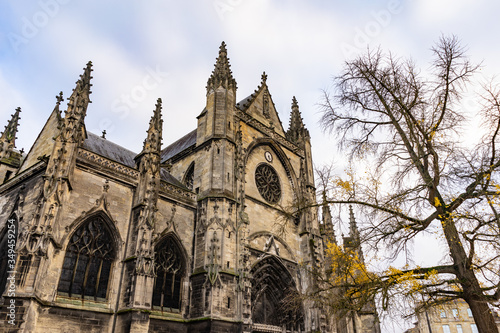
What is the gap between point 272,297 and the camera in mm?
16797

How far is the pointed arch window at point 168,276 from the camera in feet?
43.5

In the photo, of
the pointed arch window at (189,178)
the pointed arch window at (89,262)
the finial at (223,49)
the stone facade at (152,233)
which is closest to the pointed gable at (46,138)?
the stone facade at (152,233)

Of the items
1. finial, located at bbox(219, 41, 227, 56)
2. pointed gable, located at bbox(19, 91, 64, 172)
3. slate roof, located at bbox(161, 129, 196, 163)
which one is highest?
finial, located at bbox(219, 41, 227, 56)

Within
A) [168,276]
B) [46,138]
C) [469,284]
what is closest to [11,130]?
[46,138]

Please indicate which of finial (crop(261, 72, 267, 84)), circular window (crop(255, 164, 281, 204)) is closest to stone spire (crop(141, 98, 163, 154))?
circular window (crop(255, 164, 281, 204))

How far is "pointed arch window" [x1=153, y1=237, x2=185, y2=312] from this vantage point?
43.5 ft

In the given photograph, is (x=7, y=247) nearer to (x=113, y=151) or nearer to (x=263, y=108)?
(x=113, y=151)

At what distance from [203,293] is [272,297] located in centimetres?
467

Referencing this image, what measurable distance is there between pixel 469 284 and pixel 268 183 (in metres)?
13.6

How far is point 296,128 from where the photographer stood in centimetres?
2445

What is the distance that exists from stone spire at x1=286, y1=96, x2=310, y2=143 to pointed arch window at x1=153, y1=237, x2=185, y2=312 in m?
12.2

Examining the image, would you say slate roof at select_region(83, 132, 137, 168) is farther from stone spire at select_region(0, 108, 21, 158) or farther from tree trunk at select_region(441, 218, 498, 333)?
tree trunk at select_region(441, 218, 498, 333)

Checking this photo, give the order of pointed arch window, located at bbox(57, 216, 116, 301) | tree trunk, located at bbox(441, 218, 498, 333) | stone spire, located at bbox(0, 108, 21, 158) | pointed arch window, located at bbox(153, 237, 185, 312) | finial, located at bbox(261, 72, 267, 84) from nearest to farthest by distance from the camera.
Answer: tree trunk, located at bbox(441, 218, 498, 333), pointed arch window, located at bbox(57, 216, 116, 301), pointed arch window, located at bbox(153, 237, 185, 312), stone spire, located at bbox(0, 108, 21, 158), finial, located at bbox(261, 72, 267, 84)

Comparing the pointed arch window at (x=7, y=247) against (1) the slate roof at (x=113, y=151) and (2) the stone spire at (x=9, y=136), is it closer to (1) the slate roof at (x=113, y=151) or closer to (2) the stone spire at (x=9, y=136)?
(1) the slate roof at (x=113, y=151)
